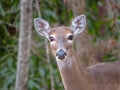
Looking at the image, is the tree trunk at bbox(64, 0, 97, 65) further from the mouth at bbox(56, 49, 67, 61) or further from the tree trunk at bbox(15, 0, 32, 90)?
the mouth at bbox(56, 49, 67, 61)

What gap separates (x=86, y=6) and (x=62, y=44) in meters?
2.73

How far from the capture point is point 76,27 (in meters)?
7.02

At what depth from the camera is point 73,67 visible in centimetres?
659

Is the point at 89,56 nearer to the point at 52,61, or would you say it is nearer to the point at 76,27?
the point at 52,61

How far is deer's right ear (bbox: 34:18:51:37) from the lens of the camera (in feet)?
23.0

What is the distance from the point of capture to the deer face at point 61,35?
632cm

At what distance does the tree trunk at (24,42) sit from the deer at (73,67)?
24 cm

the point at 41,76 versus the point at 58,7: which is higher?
the point at 58,7

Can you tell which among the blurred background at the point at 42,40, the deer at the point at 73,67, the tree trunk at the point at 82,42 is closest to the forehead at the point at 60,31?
the deer at the point at 73,67

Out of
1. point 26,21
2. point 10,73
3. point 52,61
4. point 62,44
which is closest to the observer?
point 62,44

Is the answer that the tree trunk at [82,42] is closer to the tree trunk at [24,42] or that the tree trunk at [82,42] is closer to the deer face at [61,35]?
the deer face at [61,35]

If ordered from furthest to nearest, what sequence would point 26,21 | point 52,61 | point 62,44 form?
point 52,61 < point 26,21 < point 62,44

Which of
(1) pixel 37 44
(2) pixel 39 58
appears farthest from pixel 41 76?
(1) pixel 37 44

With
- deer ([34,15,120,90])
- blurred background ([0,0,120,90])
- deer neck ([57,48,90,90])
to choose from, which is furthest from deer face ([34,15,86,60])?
blurred background ([0,0,120,90])
